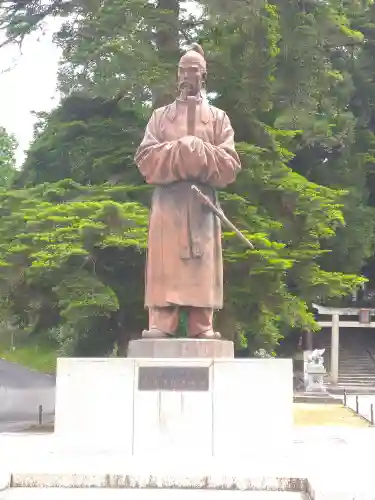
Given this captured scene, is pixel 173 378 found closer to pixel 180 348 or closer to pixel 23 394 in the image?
pixel 180 348

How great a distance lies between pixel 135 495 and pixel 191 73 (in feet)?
14.0

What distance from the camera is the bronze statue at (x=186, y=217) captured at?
777cm

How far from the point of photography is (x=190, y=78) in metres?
8.01

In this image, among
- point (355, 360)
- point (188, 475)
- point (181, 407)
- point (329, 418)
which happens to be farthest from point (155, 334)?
point (355, 360)

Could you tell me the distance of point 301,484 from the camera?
5742mm

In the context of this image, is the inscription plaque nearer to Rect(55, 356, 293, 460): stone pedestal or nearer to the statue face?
Rect(55, 356, 293, 460): stone pedestal

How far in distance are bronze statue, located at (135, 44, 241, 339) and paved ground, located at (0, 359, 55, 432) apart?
27.9 feet

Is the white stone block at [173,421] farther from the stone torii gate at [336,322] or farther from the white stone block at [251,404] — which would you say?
the stone torii gate at [336,322]

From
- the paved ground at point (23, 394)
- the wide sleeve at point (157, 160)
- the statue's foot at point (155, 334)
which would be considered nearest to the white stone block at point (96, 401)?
the statue's foot at point (155, 334)

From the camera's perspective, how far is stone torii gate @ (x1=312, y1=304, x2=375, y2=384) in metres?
28.5

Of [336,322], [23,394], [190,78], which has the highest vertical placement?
[190,78]

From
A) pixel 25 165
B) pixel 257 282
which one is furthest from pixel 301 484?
pixel 25 165

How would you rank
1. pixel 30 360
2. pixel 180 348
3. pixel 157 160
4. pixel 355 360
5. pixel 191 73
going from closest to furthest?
1. pixel 180 348
2. pixel 157 160
3. pixel 191 73
4. pixel 30 360
5. pixel 355 360

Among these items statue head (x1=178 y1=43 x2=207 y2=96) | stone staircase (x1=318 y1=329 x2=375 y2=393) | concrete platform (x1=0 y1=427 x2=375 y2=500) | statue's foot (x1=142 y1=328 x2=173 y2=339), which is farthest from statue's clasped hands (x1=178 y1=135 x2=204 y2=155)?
stone staircase (x1=318 y1=329 x2=375 y2=393)
